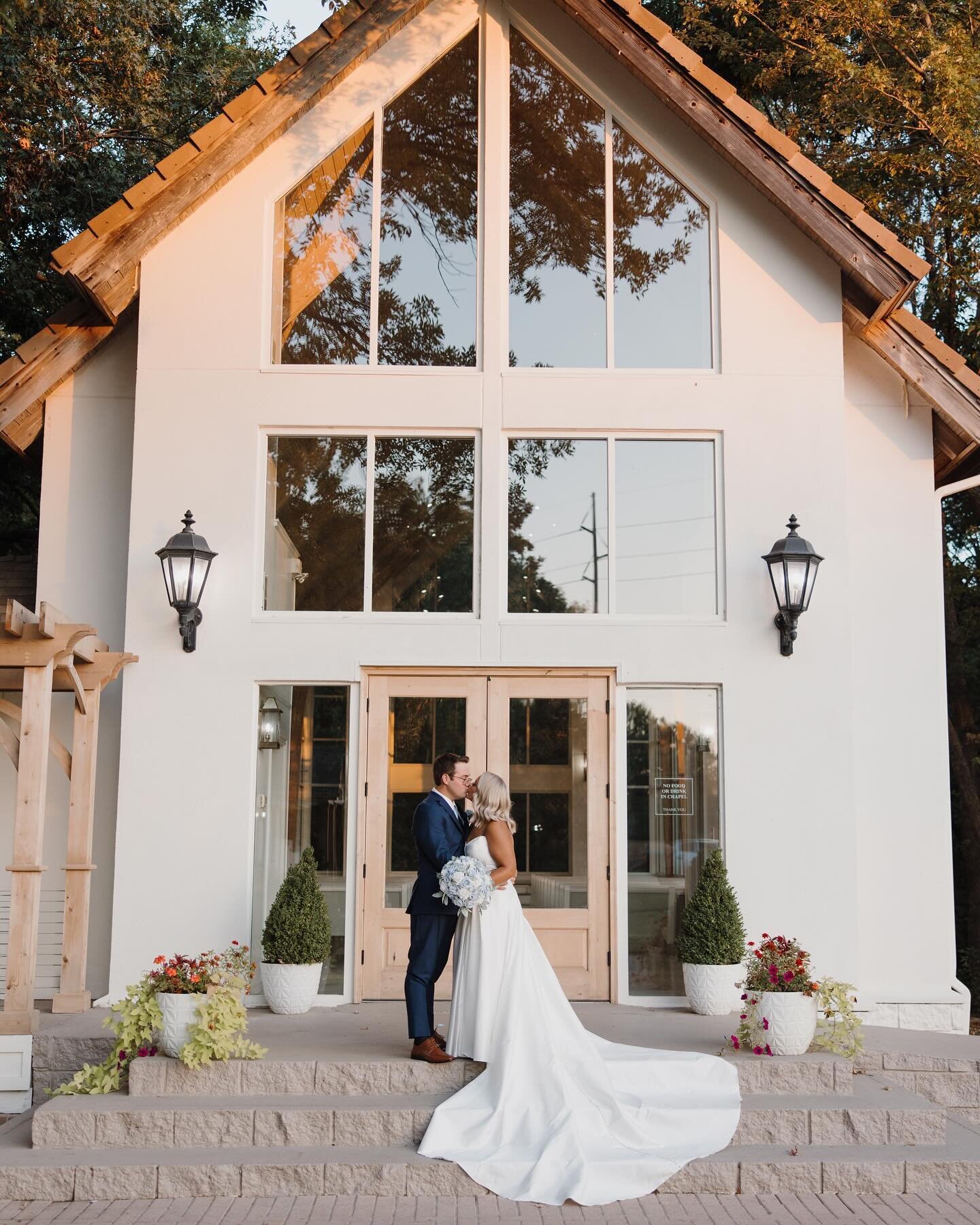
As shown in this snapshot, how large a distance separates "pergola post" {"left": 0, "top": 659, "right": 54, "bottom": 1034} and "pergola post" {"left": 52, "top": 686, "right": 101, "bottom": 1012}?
2.10ft

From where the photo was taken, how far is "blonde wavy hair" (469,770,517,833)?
683cm

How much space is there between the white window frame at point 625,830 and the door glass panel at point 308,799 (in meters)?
1.98

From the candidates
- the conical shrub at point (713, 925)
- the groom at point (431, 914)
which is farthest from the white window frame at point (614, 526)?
the groom at point (431, 914)

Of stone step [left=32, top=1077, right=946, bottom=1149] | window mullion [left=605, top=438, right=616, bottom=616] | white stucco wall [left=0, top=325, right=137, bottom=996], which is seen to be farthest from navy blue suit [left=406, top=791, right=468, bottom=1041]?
white stucco wall [left=0, top=325, right=137, bottom=996]

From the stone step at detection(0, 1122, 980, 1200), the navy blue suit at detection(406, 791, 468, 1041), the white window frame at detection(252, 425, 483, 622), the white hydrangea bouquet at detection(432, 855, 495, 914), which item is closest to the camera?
the stone step at detection(0, 1122, 980, 1200)

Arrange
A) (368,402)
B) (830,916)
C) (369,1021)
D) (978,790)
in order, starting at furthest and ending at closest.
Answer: (978,790)
(368,402)
(830,916)
(369,1021)

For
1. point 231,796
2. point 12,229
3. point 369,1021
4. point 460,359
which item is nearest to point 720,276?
point 460,359

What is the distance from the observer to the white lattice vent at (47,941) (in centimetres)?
898

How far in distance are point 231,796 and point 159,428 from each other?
2788mm

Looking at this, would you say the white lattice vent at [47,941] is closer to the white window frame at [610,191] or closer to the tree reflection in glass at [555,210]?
the white window frame at [610,191]

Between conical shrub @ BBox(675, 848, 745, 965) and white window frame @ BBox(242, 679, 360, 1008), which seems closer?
conical shrub @ BBox(675, 848, 745, 965)

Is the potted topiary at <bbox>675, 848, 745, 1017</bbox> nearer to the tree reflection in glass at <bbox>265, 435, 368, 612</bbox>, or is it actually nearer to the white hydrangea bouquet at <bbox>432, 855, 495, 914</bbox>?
the white hydrangea bouquet at <bbox>432, 855, 495, 914</bbox>

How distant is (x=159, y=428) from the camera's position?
9039 mm

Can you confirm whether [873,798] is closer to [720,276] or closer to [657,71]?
[720,276]
